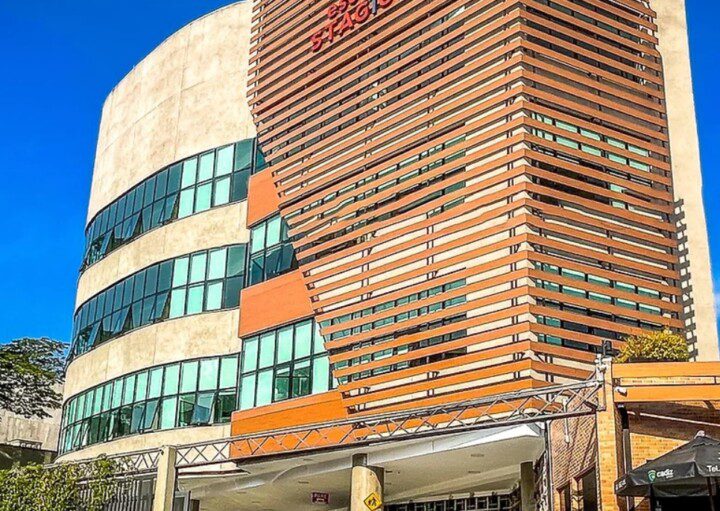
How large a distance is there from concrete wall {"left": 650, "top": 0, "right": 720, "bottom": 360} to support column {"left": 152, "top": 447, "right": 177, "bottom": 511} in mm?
11930

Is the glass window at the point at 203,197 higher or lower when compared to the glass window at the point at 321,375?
higher

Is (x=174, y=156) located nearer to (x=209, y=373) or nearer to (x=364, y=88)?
(x=209, y=373)

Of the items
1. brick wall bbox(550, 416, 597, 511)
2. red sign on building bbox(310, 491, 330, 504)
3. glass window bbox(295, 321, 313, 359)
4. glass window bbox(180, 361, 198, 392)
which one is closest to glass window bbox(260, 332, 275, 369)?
glass window bbox(295, 321, 313, 359)

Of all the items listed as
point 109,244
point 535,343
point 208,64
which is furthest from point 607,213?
point 109,244

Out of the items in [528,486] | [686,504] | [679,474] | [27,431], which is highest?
[27,431]

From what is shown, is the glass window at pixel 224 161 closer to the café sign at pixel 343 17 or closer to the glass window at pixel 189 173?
the glass window at pixel 189 173

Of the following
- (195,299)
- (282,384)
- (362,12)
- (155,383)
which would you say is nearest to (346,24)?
(362,12)

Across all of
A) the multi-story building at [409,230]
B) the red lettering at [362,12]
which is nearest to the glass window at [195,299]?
the multi-story building at [409,230]

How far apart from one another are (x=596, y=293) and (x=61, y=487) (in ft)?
48.1

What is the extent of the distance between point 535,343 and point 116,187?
70.7 feet

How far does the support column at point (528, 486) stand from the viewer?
21.8 metres

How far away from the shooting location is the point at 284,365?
25922mm

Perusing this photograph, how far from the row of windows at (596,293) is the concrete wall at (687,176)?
117 centimetres

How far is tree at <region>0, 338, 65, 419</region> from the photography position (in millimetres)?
51219
